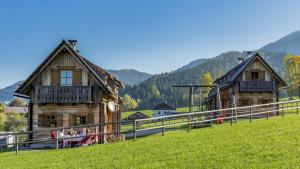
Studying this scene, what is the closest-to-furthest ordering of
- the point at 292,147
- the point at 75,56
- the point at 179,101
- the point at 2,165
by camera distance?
the point at 292,147 → the point at 2,165 → the point at 75,56 → the point at 179,101

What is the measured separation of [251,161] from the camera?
12.9 meters

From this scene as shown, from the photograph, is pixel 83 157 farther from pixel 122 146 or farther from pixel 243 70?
pixel 243 70

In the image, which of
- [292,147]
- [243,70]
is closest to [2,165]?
[292,147]

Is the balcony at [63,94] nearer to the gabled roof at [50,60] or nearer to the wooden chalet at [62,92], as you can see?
the wooden chalet at [62,92]

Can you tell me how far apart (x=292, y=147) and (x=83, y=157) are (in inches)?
352

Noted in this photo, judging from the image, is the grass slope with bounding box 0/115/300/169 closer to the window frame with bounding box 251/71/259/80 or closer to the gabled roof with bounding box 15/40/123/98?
the gabled roof with bounding box 15/40/123/98

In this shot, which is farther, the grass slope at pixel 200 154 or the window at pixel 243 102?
the window at pixel 243 102

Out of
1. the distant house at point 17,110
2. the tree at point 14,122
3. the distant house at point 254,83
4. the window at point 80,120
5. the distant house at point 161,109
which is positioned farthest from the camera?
the distant house at point 17,110

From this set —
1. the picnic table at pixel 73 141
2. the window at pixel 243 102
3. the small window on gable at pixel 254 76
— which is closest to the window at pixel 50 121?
the picnic table at pixel 73 141

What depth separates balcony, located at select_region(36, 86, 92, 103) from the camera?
28.5m

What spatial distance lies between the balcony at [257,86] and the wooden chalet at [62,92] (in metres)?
16.9

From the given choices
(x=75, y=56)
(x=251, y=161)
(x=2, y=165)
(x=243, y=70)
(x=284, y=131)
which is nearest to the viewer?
(x=251, y=161)

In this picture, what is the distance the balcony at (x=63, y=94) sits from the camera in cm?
2850


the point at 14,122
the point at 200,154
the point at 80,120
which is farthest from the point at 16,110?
the point at 200,154
